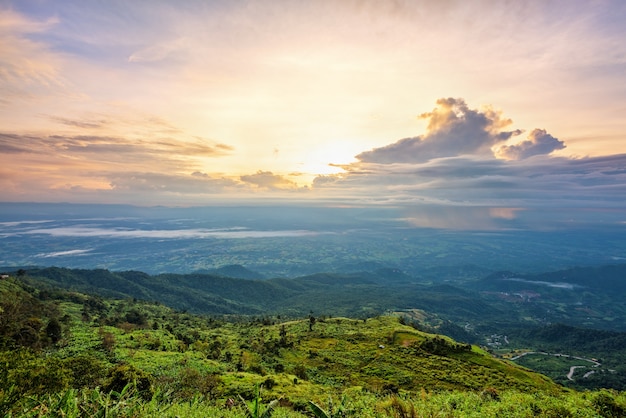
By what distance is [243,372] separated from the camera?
1625 inches

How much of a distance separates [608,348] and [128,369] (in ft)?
848

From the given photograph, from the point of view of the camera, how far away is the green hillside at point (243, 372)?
45.5 ft

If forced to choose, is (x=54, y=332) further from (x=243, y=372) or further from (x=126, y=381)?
(x=126, y=381)

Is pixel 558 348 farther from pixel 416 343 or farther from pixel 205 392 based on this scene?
pixel 205 392

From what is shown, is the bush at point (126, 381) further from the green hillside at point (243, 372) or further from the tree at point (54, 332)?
the tree at point (54, 332)

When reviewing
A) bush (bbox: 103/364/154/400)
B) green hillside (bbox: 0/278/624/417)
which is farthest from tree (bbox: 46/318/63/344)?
bush (bbox: 103/364/154/400)

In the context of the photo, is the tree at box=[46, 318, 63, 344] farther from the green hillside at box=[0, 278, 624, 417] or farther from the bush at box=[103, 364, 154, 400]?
the bush at box=[103, 364, 154, 400]

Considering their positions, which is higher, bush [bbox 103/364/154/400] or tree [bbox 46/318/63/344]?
bush [bbox 103/364/154/400]

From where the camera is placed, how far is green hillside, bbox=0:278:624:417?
13883 millimetres

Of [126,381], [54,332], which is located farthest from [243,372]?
[54,332]

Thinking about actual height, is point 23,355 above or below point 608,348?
above

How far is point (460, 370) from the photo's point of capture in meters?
48.7

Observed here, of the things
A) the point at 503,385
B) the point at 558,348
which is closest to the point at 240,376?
the point at 503,385

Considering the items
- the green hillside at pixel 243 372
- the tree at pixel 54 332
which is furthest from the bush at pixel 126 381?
the tree at pixel 54 332
